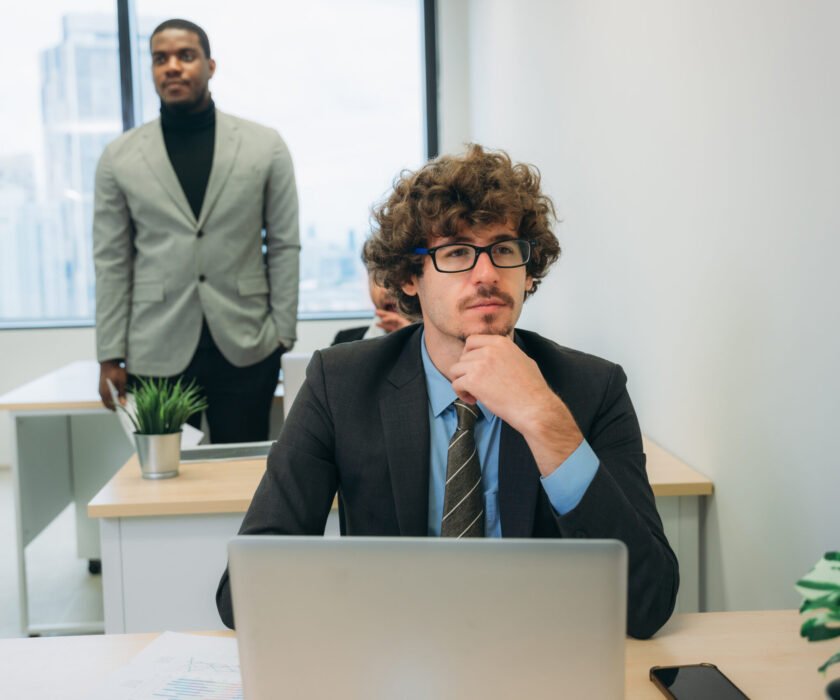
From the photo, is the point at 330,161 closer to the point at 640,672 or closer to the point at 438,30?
the point at 438,30

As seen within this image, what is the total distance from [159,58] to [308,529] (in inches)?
77.3

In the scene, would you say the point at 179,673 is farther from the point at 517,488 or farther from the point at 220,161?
the point at 220,161

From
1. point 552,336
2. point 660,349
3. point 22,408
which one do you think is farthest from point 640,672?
point 552,336

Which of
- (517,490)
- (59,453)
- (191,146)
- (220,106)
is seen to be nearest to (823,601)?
(517,490)

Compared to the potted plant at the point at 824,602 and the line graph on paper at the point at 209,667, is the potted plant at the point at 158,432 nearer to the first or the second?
the line graph on paper at the point at 209,667

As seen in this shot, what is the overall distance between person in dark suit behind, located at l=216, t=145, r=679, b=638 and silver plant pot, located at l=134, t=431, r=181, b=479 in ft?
2.27

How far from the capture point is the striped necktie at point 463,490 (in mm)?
1271

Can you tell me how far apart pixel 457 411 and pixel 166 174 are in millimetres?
1757

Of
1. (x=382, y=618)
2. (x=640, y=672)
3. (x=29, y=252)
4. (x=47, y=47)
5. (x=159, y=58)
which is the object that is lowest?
(x=640, y=672)

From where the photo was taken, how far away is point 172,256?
2814 millimetres

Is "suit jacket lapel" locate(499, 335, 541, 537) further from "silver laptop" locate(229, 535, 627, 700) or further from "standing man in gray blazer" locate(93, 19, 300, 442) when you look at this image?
"standing man in gray blazer" locate(93, 19, 300, 442)

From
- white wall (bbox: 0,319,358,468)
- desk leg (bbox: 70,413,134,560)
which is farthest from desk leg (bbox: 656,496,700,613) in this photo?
white wall (bbox: 0,319,358,468)

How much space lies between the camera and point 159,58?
2.82 m

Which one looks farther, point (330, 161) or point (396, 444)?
point (330, 161)
